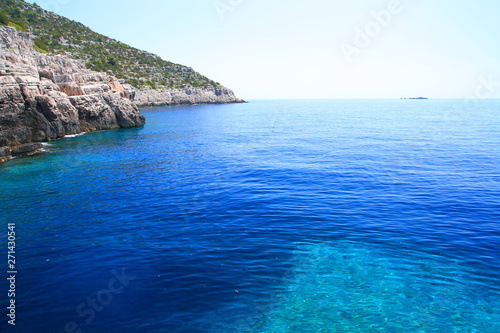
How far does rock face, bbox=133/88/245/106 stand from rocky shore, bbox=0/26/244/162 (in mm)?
59487

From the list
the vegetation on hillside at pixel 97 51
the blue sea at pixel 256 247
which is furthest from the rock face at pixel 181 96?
the blue sea at pixel 256 247

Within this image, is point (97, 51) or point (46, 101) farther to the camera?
point (97, 51)

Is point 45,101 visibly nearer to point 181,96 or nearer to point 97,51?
point 181,96

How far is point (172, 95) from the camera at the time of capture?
15962 cm

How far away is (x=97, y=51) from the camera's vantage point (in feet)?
497

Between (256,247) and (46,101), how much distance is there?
46733 millimetres

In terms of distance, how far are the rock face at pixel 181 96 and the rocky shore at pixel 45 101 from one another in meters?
59.5

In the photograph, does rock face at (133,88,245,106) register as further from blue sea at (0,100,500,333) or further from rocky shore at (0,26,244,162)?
blue sea at (0,100,500,333)

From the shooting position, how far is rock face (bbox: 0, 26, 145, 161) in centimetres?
4078

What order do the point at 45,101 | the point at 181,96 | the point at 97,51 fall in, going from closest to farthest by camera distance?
the point at 45,101, the point at 97,51, the point at 181,96

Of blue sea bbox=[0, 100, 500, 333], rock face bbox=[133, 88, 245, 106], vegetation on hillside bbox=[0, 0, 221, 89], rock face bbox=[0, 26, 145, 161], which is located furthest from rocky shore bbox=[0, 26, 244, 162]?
vegetation on hillside bbox=[0, 0, 221, 89]

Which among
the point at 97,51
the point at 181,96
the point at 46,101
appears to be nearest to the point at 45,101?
the point at 46,101

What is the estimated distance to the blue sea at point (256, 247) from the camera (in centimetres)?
1069

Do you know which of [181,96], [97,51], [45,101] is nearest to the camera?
[45,101]
